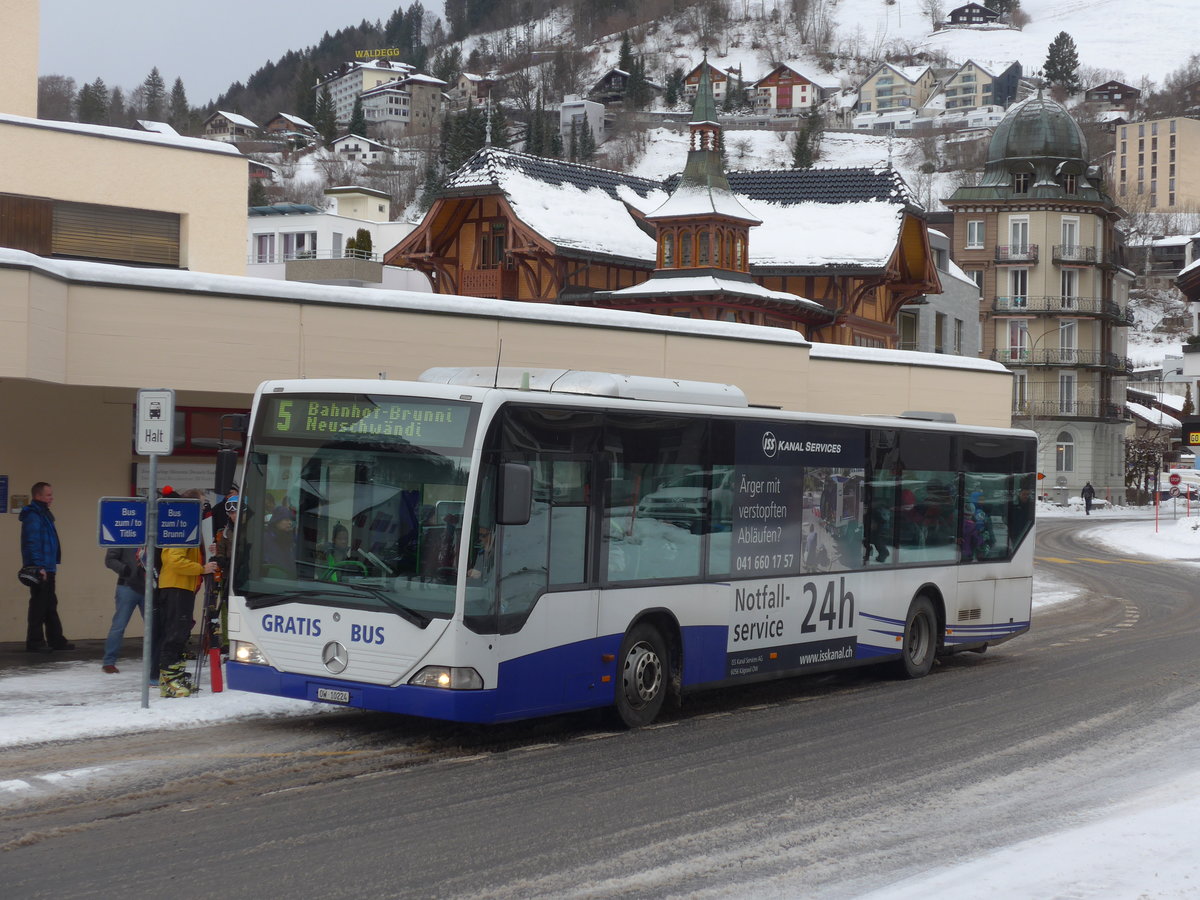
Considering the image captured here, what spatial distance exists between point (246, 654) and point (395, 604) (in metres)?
1.46

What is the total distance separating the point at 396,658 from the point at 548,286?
32.2 meters

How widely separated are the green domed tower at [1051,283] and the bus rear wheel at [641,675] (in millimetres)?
76204

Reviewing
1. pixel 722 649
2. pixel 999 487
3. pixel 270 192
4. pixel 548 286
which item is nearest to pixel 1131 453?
pixel 548 286

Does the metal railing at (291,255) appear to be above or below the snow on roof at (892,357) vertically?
above

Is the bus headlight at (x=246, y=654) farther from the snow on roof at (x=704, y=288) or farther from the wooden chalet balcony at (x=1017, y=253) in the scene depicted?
the wooden chalet balcony at (x=1017, y=253)

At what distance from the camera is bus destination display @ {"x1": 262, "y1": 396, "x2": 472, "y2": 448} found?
36.4 ft

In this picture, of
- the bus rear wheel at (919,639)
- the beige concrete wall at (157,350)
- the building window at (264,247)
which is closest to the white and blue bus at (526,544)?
the bus rear wheel at (919,639)

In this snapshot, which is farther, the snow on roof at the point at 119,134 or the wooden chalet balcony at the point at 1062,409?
the wooden chalet balcony at the point at 1062,409

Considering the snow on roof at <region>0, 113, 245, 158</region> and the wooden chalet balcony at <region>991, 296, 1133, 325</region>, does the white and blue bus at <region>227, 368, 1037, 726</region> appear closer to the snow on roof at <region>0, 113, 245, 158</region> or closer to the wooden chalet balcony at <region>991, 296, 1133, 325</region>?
the snow on roof at <region>0, 113, 245, 158</region>

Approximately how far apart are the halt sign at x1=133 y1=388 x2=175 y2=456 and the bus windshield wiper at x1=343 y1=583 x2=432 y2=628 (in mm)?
2438

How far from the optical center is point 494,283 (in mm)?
43438

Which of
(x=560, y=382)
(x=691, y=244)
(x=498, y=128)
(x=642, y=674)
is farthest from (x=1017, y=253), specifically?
(x=498, y=128)

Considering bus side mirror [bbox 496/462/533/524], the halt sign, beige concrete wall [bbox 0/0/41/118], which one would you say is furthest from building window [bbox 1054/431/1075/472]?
bus side mirror [bbox 496/462/533/524]

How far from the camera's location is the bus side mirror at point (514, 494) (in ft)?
35.4
